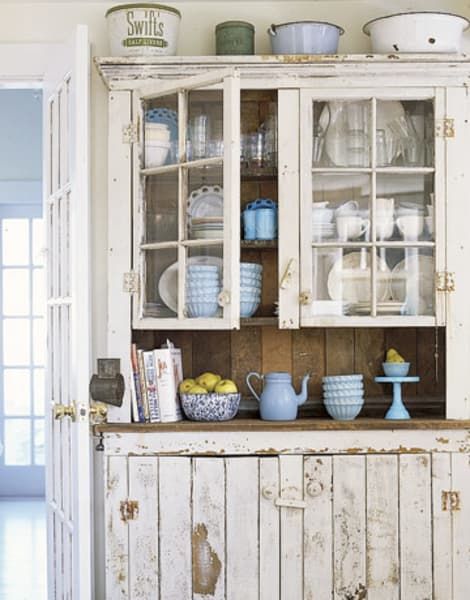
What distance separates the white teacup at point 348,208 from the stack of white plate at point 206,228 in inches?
16.5

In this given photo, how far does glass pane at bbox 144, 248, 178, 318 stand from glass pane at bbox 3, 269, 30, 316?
3.64 m

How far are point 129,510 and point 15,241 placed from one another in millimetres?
3891

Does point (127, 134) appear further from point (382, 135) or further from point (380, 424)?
point (380, 424)

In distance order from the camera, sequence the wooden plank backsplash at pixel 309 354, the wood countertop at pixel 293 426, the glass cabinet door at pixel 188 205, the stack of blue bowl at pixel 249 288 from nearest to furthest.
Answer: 1. the glass cabinet door at pixel 188 205
2. the wood countertop at pixel 293 426
3. the stack of blue bowl at pixel 249 288
4. the wooden plank backsplash at pixel 309 354

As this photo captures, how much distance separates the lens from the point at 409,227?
124 inches

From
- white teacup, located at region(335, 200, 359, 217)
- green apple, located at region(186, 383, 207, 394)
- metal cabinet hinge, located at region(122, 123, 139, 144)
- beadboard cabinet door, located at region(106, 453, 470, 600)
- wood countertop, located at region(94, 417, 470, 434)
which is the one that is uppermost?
metal cabinet hinge, located at region(122, 123, 139, 144)

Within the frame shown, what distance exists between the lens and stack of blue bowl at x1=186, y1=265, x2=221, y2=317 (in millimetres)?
3014

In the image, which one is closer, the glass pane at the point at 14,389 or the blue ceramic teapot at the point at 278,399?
the blue ceramic teapot at the point at 278,399

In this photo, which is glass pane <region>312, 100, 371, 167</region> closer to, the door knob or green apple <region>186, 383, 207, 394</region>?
green apple <region>186, 383, 207, 394</region>

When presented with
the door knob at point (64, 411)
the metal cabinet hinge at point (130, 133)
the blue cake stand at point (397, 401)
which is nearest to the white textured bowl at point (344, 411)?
the blue cake stand at point (397, 401)

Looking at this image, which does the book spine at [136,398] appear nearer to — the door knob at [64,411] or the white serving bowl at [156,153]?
the door knob at [64,411]

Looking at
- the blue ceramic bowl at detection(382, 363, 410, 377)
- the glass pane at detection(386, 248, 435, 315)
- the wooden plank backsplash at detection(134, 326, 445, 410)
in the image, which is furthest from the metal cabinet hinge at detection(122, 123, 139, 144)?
the blue ceramic bowl at detection(382, 363, 410, 377)

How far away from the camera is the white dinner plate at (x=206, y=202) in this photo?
303 cm

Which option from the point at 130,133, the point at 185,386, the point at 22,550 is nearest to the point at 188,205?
the point at 130,133
